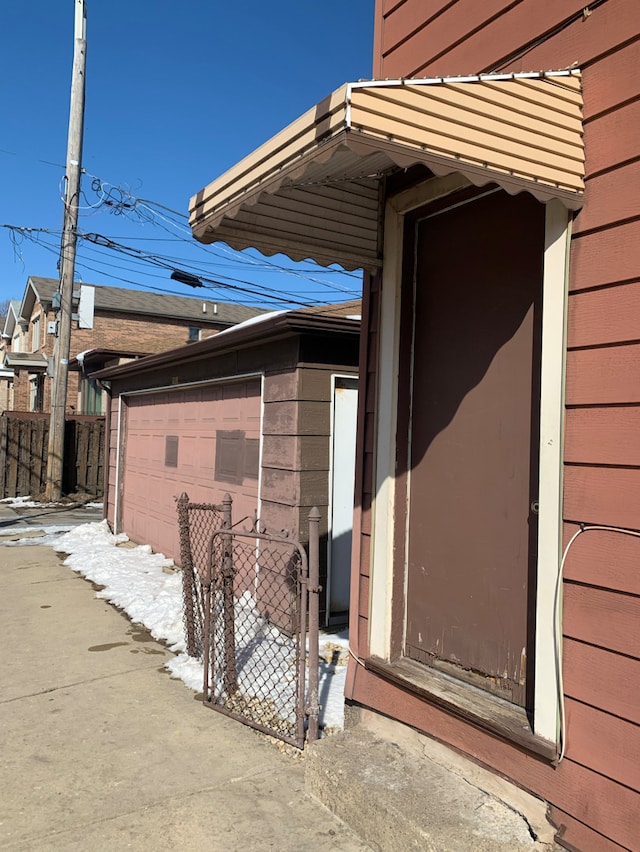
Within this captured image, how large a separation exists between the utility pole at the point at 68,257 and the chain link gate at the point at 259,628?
395 inches

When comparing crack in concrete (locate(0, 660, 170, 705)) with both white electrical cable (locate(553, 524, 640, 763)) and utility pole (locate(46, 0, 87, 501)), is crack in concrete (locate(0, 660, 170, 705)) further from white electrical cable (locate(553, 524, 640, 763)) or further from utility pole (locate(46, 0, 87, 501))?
utility pole (locate(46, 0, 87, 501))

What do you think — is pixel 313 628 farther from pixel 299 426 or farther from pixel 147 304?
pixel 147 304

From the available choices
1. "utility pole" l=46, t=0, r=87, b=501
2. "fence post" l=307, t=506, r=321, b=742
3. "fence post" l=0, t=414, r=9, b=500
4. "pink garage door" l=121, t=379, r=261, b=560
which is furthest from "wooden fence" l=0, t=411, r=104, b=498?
"fence post" l=307, t=506, r=321, b=742

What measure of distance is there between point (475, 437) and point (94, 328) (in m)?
26.7

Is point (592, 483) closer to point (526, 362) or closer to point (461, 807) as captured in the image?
point (526, 362)

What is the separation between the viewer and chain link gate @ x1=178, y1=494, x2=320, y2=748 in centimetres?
362

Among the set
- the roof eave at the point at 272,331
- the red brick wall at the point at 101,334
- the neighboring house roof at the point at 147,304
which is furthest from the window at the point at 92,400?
the roof eave at the point at 272,331

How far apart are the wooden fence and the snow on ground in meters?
4.78

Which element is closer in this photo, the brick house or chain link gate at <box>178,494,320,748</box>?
chain link gate at <box>178,494,320,748</box>

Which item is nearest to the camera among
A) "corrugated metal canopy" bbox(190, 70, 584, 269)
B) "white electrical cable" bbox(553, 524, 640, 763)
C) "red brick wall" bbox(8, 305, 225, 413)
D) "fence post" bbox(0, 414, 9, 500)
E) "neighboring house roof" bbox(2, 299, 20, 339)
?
"corrugated metal canopy" bbox(190, 70, 584, 269)

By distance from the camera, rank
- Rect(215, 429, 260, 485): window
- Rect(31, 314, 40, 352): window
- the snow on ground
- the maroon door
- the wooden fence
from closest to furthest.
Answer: the maroon door → the snow on ground → Rect(215, 429, 260, 485): window → the wooden fence → Rect(31, 314, 40, 352): window

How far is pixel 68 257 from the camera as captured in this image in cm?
1537

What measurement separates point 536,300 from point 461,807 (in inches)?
80.7

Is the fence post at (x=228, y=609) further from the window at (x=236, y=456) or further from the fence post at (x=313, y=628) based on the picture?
the window at (x=236, y=456)
